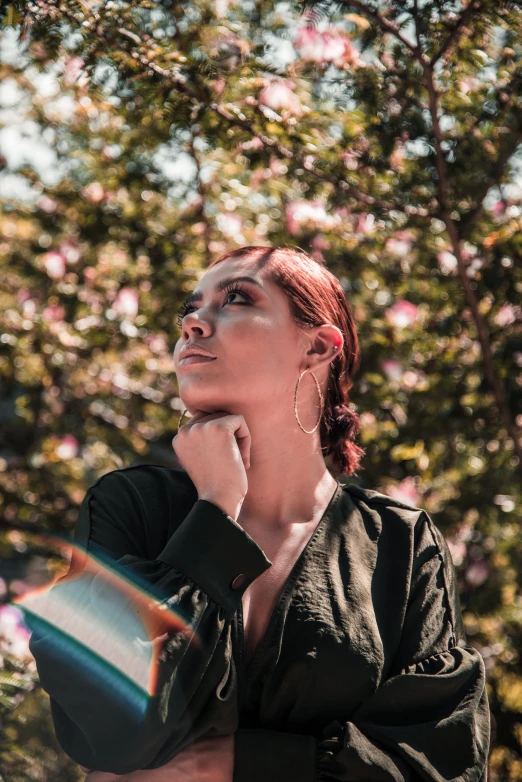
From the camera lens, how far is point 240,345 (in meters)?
1.79

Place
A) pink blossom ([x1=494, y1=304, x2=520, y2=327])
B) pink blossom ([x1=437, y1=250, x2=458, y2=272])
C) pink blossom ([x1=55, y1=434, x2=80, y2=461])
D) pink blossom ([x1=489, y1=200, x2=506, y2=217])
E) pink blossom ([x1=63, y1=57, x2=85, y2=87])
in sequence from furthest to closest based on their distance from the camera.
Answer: pink blossom ([x1=55, y1=434, x2=80, y2=461])
pink blossom ([x1=437, y1=250, x2=458, y2=272])
pink blossom ([x1=489, y1=200, x2=506, y2=217])
pink blossom ([x1=494, y1=304, x2=520, y2=327])
pink blossom ([x1=63, y1=57, x2=85, y2=87])

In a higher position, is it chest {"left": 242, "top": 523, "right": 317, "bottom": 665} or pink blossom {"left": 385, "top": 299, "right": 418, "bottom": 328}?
chest {"left": 242, "top": 523, "right": 317, "bottom": 665}

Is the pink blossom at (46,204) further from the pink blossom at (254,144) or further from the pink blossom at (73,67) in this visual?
the pink blossom at (254,144)

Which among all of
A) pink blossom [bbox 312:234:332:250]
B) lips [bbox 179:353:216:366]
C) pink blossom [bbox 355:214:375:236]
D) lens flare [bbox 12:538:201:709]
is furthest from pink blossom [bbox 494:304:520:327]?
lens flare [bbox 12:538:201:709]

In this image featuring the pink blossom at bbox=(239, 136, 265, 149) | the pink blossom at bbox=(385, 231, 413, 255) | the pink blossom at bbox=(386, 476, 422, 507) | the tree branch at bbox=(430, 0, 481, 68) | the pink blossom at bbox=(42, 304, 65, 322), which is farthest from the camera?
the pink blossom at bbox=(42, 304, 65, 322)

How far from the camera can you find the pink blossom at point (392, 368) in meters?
3.45

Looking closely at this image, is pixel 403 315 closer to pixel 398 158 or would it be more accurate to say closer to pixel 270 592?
pixel 398 158

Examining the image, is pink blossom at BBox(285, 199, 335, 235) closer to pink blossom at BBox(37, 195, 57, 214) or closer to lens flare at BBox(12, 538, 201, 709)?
pink blossom at BBox(37, 195, 57, 214)

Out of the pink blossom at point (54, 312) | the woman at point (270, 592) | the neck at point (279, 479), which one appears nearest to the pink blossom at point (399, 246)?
the woman at point (270, 592)

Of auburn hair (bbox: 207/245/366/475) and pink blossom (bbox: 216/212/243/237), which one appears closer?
auburn hair (bbox: 207/245/366/475)

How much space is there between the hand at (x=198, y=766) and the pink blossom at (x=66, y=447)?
276 cm

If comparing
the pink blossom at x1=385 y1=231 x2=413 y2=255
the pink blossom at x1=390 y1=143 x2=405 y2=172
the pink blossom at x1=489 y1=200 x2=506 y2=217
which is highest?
the pink blossom at x1=390 y1=143 x2=405 y2=172

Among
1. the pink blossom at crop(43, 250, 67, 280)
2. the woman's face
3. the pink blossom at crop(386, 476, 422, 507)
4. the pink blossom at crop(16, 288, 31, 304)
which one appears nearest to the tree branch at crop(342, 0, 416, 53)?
the woman's face

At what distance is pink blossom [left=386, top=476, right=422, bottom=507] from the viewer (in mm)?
3352
